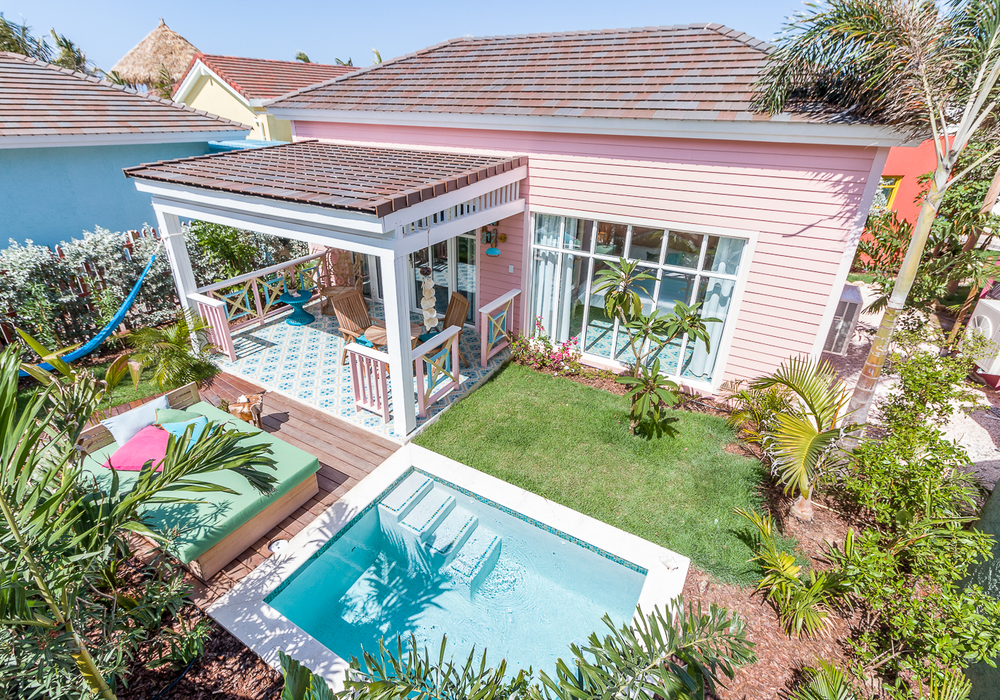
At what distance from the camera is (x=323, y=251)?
37.7 feet

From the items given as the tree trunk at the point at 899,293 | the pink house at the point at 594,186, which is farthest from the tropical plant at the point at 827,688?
the pink house at the point at 594,186

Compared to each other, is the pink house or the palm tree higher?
the palm tree

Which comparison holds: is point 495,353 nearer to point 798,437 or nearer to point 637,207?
point 637,207

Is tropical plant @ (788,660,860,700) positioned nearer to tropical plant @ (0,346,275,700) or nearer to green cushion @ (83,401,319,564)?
tropical plant @ (0,346,275,700)

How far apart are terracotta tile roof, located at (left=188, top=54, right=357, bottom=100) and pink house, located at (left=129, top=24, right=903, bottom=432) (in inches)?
530

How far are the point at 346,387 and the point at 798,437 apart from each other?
6470 mm

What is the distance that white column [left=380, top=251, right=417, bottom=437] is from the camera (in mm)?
5801

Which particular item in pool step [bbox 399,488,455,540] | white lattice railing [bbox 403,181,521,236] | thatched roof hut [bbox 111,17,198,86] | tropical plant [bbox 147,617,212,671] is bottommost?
pool step [bbox 399,488,455,540]

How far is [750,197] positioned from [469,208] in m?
3.99

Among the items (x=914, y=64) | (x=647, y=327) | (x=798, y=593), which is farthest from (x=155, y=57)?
(x=798, y=593)

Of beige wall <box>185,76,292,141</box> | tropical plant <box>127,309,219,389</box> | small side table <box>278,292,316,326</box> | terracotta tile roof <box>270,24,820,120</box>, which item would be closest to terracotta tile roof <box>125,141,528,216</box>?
terracotta tile roof <box>270,24,820,120</box>

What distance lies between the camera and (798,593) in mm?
4277

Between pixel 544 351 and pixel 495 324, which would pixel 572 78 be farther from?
pixel 544 351

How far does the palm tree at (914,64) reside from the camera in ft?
14.8
